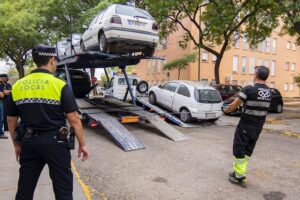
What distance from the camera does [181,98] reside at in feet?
42.2

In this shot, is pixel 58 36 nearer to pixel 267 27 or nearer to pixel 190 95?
pixel 267 27

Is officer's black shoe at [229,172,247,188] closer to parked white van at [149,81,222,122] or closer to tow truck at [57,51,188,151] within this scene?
tow truck at [57,51,188,151]

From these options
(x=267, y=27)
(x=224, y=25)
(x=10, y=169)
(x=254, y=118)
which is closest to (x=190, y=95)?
(x=254, y=118)

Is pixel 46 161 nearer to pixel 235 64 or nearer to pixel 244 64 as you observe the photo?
pixel 235 64

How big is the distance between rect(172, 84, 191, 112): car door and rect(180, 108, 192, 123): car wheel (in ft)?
0.86

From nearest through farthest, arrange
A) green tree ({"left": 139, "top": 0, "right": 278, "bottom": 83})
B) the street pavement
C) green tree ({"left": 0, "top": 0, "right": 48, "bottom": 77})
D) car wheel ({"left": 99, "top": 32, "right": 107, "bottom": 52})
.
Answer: the street pavement → car wheel ({"left": 99, "top": 32, "right": 107, "bottom": 52}) → green tree ({"left": 139, "top": 0, "right": 278, "bottom": 83}) → green tree ({"left": 0, "top": 0, "right": 48, "bottom": 77})

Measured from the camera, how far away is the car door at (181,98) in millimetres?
12602

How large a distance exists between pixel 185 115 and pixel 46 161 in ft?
32.0

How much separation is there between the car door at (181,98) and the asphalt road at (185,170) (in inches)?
120

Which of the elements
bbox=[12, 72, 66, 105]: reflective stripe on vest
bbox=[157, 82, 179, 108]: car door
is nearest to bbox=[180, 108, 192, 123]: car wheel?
bbox=[157, 82, 179, 108]: car door

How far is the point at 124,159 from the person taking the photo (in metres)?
6.90

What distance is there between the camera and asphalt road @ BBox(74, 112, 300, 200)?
16.4 feet

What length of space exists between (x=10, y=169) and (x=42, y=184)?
1.23m

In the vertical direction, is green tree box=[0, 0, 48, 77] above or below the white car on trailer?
above
